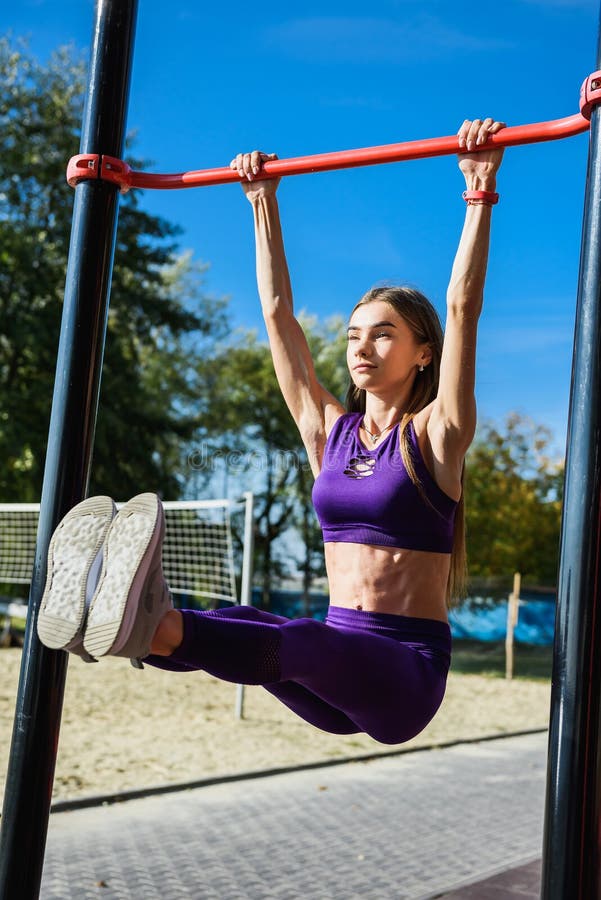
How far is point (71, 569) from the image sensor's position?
2000 millimetres

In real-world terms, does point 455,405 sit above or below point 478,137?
below

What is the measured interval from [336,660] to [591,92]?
1.38m

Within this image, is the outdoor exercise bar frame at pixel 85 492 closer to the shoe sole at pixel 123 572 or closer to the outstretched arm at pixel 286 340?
the outstretched arm at pixel 286 340

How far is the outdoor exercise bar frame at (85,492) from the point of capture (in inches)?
73.4

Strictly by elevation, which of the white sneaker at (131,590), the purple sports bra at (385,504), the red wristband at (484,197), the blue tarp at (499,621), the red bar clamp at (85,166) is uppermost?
the red bar clamp at (85,166)

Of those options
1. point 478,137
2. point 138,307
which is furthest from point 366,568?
point 138,307

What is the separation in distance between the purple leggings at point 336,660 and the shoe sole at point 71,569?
224 millimetres

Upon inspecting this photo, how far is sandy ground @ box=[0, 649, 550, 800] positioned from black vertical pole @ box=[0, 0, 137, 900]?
3835mm

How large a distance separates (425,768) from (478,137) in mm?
6671

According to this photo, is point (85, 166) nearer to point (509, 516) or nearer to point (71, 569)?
point (71, 569)

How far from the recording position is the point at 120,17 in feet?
9.37

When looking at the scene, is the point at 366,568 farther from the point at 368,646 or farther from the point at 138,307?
the point at 138,307

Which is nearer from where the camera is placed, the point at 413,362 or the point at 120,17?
the point at 413,362

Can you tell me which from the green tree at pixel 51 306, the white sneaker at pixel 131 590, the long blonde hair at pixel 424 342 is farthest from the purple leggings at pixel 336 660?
the green tree at pixel 51 306
